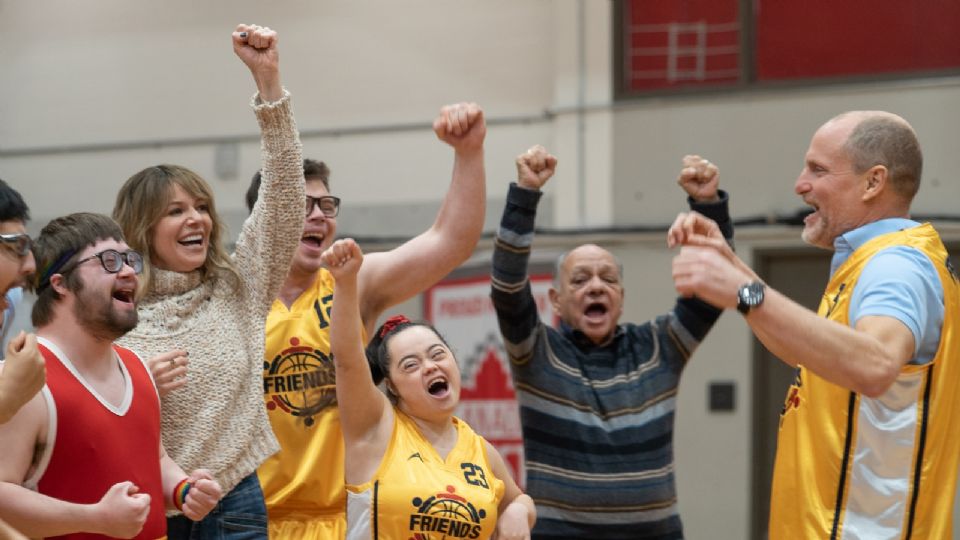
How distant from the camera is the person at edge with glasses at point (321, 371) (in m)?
3.43

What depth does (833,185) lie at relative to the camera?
2939 mm

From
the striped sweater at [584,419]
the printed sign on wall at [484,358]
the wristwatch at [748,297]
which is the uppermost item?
the wristwatch at [748,297]

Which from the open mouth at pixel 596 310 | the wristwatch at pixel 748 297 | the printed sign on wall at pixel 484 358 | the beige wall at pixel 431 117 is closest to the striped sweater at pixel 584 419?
the open mouth at pixel 596 310

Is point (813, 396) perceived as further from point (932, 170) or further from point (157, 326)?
point (932, 170)

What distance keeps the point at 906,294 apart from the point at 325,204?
6.18ft

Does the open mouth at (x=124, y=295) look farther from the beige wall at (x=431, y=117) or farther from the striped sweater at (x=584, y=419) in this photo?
the beige wall at (x=431, y=117)

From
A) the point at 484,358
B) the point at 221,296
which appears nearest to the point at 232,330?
the point at 221,296

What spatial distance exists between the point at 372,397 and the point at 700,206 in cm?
140

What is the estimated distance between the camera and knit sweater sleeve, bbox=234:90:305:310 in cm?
329

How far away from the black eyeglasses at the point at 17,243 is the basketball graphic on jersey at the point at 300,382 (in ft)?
2.76

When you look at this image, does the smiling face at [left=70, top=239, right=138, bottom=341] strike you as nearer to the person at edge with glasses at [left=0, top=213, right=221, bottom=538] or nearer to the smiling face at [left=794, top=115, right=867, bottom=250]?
the person at edge with glasses at [left=0, top=213, right=221, bottom=538]

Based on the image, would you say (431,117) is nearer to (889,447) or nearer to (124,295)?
(124,295)

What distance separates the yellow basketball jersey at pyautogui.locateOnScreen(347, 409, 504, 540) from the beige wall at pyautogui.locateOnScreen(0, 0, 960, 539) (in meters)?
4.61

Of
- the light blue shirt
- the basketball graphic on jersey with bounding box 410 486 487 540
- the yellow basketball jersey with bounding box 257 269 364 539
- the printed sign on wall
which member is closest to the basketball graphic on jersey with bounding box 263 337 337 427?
the yellow basketball jersey with bounding box 257 269 364 539
